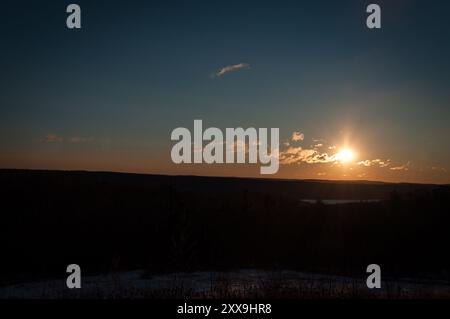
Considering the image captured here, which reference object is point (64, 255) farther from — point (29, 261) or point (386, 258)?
point (386, 258)

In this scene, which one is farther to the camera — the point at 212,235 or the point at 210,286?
the point at 212,235

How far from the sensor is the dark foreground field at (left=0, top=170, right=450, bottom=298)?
25109mm

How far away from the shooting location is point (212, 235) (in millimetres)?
31516

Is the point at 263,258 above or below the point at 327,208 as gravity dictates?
below

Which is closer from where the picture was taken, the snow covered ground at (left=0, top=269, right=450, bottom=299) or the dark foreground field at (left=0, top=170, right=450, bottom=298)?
the snow covered ground at (left=0, top=269, right=450, bottom=299)

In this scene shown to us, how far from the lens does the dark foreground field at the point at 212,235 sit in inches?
989

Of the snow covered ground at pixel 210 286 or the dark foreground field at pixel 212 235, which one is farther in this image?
the dark foreground field at pixel 212 235

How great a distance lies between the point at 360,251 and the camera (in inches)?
1154

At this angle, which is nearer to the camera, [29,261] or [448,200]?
[29,261]

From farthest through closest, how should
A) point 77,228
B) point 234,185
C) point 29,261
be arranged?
point 234,185 < point 77,228 < point 29,261

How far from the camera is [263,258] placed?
29.4 meters
